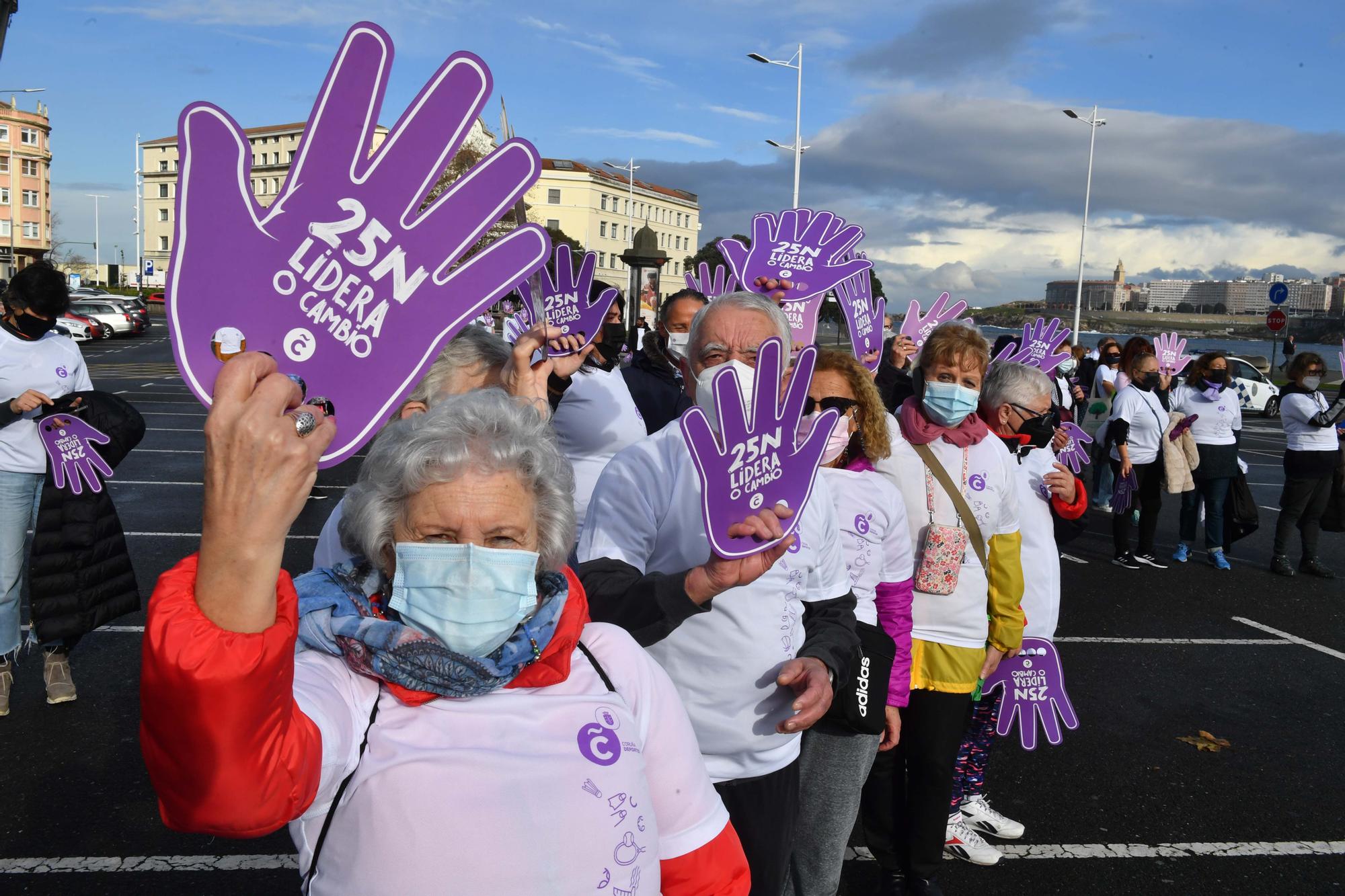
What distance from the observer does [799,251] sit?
4.32 metres

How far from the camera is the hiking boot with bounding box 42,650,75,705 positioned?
4.53 m

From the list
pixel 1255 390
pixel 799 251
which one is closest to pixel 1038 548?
pixel 799 251

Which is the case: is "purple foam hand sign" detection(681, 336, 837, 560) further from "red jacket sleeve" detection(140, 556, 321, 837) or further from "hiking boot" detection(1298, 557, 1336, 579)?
"hiking boot" detection(1298, 557, 1336, 579)

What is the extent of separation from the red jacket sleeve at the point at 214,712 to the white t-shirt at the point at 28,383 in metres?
4.01

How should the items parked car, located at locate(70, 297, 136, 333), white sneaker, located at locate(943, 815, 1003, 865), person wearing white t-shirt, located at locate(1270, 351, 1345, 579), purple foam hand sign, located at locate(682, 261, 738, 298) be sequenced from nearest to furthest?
white sneaker, located at locate(943, 815, 1003, 865), purple foam hand sign, located at locate(682, 261, 738, 298), person wearing white t-shirt, located at locate(1270, 351, 1345, 579), parked car, located at locate(70, 297, 136, 333)

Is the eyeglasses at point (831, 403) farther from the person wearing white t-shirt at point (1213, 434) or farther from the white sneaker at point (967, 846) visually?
the person wearing white t-shirt at point (1213, 434)

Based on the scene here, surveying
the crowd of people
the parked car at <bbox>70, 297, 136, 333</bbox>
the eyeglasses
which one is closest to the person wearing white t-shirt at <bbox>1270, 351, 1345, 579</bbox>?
the crowd of people

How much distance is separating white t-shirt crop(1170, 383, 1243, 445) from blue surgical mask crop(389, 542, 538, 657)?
8.37 m

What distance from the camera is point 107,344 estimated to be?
32.8 meters

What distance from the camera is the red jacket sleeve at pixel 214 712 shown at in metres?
0.94

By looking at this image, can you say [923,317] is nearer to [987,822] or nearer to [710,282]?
[710,282]

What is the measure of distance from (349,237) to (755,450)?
0.86 m

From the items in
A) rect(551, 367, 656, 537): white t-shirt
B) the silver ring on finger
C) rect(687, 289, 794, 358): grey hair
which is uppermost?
rect(687, 289, 794, 358): grey hair

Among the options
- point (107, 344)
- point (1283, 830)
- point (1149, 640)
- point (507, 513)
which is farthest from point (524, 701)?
point (107, 344)
